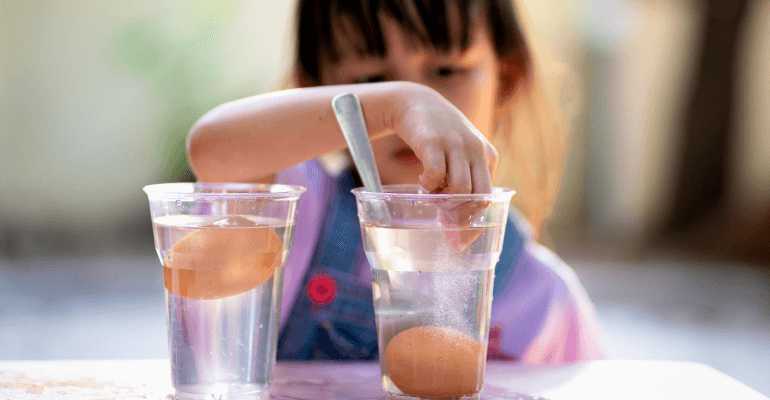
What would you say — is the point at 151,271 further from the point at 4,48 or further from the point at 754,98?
the point at 754,98

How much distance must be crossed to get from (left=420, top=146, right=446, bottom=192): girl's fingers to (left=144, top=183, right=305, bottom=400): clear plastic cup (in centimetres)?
9

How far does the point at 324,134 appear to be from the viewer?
641mm

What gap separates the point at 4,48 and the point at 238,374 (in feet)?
16.0

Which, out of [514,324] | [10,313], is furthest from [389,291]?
[10,313]

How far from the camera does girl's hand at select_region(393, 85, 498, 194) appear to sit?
1.61 feet

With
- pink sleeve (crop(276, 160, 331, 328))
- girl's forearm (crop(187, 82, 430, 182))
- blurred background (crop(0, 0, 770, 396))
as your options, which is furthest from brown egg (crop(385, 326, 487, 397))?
blurred background (crop(0, 0, 770, 396))

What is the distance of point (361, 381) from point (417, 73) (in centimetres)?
52

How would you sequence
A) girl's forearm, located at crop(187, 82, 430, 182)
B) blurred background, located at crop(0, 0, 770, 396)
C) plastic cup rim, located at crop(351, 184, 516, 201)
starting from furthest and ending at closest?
blurred background, located at crop(0, 0, 770, 396) < girl's forearm, located at crop(187, 82, 430, 182) < plastic cup rim, located at crop(351, 184, 516, 201)

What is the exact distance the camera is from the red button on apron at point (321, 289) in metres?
0.98

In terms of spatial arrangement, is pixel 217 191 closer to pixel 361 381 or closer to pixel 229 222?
pixel 229 222

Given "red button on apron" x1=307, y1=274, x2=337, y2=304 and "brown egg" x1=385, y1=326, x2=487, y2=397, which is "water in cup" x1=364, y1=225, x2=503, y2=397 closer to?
"brown egg" x1=385, y1=326, x2=487, y2=397

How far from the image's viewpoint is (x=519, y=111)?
1288 mm

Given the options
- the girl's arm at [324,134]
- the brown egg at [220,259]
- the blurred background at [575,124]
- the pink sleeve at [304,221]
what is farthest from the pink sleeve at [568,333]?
the blurred background at [575,124]

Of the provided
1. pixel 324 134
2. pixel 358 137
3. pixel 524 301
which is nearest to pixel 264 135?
pixel 324 134
